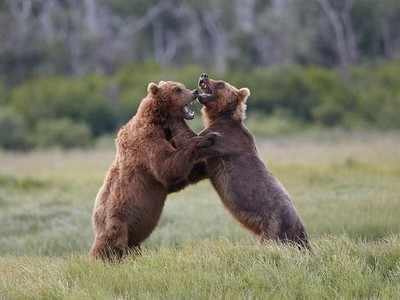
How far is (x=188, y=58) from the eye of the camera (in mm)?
51750

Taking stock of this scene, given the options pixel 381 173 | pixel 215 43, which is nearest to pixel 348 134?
pixel 381 173

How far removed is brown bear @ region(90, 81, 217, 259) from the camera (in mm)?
7395

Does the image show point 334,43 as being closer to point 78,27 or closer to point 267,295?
point 78,27

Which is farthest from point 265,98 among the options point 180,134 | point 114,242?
point 114,242

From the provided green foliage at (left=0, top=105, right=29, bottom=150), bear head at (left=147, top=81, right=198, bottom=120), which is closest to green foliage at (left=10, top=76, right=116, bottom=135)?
green foliage at (left=0, top=105, right=29, bottom=150)

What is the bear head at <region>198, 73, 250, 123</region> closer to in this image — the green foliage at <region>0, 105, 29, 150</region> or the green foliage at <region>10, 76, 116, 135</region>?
the green foliage at <region>0, 105, 29, 150</region>

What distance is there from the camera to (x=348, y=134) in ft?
94.2

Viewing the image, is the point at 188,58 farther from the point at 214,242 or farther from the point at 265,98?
the point at 214,242

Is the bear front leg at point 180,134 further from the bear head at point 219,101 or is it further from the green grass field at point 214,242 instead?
the green grass field at point 214,242

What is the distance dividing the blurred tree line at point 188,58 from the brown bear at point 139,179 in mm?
22444

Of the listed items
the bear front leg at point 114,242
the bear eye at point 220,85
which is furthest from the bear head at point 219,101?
the bear front leg at point 114,242

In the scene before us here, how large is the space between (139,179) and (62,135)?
76.1 ft

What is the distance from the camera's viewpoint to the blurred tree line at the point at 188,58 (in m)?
33.9

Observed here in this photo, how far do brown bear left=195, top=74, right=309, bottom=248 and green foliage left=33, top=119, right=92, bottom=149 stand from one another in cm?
2199
